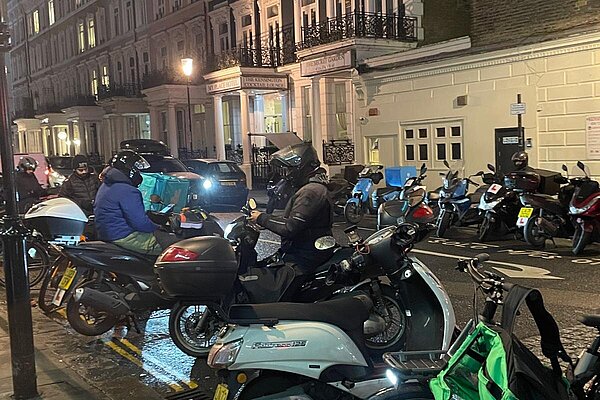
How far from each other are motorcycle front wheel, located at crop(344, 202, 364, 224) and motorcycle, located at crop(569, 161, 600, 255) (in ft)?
19.4

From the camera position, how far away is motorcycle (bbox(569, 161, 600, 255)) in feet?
32.1

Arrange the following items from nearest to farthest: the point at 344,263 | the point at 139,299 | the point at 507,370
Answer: the point at 507,370 < the point at 344,263 < the point at 139,299

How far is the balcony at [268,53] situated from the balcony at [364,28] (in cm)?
358

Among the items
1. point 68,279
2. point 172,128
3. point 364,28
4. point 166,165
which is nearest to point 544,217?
point 68,279

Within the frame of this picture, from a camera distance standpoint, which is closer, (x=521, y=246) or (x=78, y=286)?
(x=78, y=286)

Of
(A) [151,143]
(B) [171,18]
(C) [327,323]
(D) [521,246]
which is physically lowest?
(D) [521,246]

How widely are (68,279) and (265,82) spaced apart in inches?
777

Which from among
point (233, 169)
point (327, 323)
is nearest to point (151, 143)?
point (233, 169)

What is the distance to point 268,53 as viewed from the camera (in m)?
26.6

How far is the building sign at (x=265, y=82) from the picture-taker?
25.4 m

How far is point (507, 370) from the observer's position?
8.00 ft

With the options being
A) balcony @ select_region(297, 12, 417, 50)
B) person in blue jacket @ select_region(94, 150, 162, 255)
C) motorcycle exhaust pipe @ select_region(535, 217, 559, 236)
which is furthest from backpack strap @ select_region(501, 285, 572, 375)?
balcony @ select_region(297, 12, 417, 50)

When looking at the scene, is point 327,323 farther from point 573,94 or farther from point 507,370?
point 573,94

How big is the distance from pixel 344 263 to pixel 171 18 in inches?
1309
